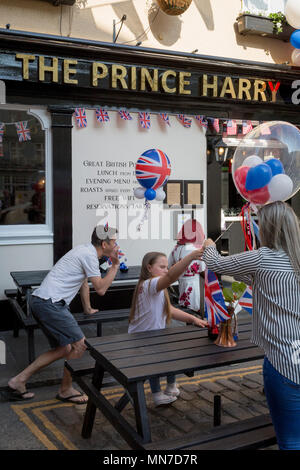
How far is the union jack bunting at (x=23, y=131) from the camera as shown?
23.3 ft

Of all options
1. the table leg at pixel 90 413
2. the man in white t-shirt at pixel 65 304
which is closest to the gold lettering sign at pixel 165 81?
the man in white t-shirt at pixel 65 304

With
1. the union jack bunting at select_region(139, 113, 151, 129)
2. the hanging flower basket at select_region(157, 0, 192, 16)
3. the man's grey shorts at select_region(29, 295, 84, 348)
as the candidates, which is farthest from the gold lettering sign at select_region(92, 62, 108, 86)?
the man's grey shorts at select_region(29, 295, 84, 348)

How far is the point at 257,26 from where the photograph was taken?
850cm

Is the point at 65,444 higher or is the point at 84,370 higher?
the point at 84,370

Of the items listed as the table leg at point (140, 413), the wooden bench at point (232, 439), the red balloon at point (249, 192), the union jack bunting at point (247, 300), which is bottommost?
the wooden bench at point (232, 439)

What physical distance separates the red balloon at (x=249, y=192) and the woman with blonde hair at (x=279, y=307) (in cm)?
53

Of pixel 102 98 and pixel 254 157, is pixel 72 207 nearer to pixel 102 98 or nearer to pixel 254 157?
pixel 102 98

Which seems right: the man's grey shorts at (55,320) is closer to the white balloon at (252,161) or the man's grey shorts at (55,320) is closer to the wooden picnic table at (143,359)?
the wooden picnic table at (143,359)

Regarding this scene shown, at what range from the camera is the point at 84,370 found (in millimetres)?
3977

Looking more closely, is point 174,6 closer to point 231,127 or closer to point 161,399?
point 231,127

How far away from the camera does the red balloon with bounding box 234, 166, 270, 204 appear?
3292 mm

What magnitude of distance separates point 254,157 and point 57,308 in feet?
7.39

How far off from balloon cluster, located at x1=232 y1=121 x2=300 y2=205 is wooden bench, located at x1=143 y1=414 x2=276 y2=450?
1559 mm
